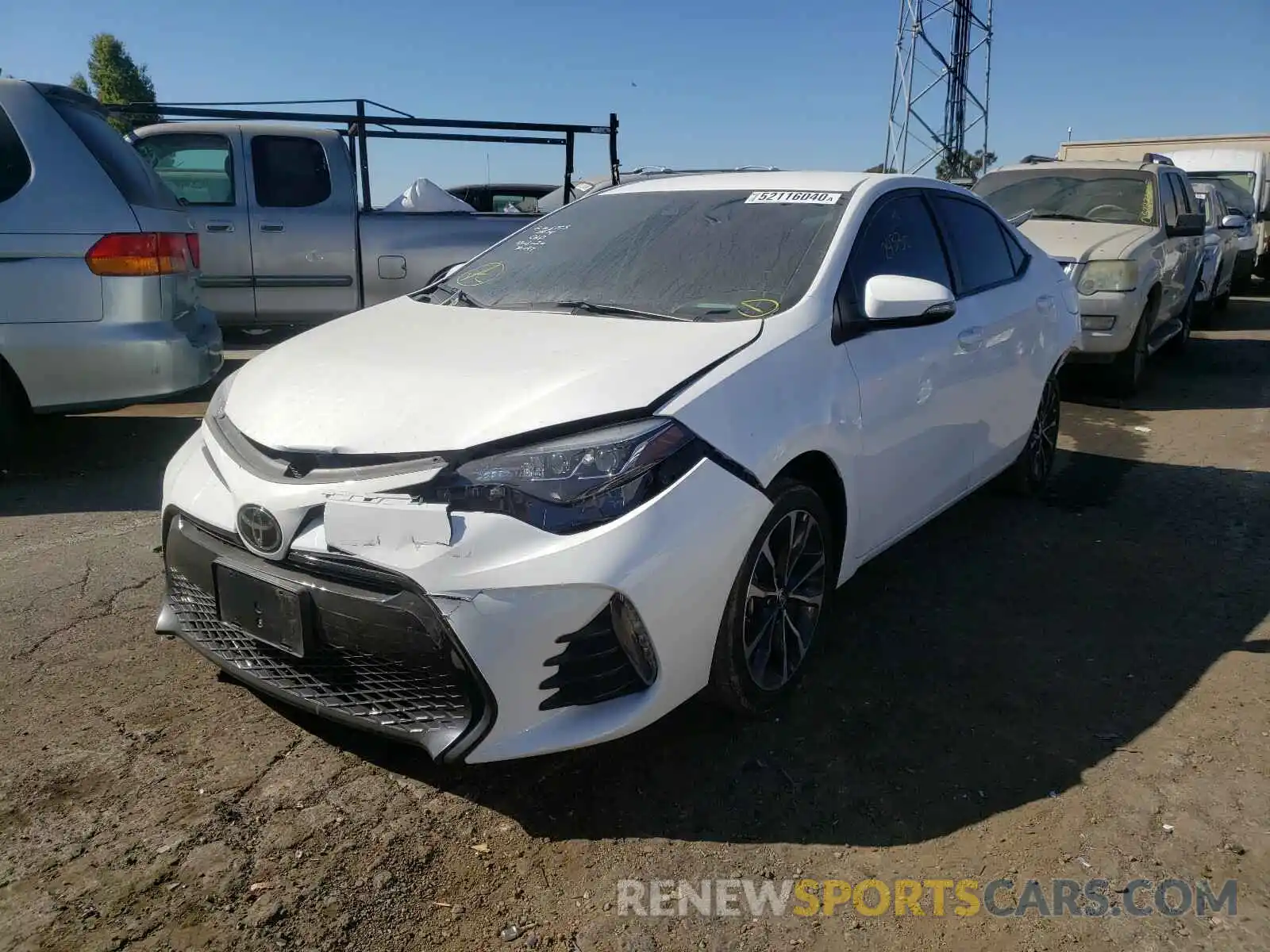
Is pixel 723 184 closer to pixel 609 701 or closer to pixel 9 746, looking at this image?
pixel 609 701

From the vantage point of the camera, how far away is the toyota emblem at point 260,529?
243 cm

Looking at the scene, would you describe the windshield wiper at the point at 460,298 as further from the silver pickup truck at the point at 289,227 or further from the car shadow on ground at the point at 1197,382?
the car shadow on ground at the point at 1197,382

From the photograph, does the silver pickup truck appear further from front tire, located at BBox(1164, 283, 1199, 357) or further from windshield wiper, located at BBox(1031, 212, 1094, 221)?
front tire, located at BBox(1164, 283, 1199, 357)

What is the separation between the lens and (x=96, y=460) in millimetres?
5582

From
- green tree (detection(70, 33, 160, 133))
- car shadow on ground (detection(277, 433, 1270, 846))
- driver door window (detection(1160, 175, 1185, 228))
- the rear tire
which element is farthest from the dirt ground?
green tree (detection(70, 33, 160, 133))

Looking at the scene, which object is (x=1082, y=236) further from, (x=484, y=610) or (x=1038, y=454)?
(x=484, y=610)

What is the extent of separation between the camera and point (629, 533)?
2.30m

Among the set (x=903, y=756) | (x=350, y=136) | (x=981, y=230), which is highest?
(x=350, y=136)

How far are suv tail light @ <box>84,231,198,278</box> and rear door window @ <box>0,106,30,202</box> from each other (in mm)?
435

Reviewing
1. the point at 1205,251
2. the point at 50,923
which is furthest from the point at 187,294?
the point at 1205,251

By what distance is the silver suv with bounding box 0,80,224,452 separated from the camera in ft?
15.3

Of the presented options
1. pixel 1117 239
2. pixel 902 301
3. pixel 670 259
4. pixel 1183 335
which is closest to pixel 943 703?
pixel 902 301

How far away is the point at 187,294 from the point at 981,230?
13.1 ft

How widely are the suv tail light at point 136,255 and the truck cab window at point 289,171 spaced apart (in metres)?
2.66
